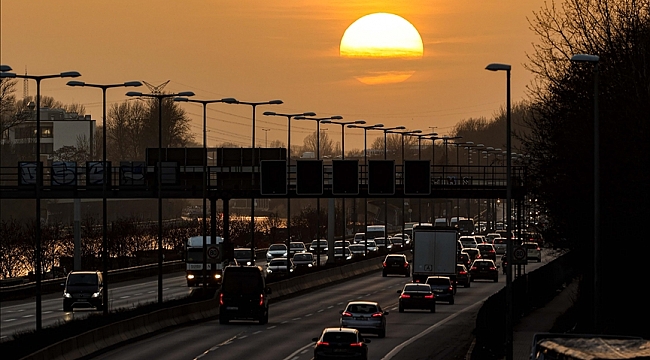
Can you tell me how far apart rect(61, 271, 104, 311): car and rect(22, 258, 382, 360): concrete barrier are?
6863 millimetres

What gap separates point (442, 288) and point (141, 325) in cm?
2397

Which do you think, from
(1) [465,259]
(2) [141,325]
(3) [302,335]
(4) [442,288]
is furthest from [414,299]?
(1) [465,259]

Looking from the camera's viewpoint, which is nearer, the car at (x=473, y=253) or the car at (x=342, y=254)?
the car at (x=473, y=253)

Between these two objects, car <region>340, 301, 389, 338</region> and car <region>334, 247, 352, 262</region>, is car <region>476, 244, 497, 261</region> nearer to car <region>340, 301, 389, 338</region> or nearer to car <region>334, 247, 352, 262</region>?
car <region>334, 247, 352, 262</region>

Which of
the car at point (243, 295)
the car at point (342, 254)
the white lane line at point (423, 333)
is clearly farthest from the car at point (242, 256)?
the car at point (243, 295)

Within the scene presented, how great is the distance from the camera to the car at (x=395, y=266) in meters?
94.7

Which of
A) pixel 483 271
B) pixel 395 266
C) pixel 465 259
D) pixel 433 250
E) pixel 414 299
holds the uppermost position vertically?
pixel 433 250

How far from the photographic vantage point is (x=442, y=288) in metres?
69.7

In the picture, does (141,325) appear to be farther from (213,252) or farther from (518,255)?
(518,255)

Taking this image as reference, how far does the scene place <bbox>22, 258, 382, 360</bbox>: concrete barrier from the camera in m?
39.0

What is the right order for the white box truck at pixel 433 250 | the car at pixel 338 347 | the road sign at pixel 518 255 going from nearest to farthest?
the car at pixel 338 347, the road sign at pixel 518 255, the white box truck at pixel 433 250

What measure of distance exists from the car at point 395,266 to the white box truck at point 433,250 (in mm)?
18529

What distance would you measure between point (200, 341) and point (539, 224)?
21.4m

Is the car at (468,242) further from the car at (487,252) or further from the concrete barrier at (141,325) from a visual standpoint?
the concrete barrier at (141,325)
